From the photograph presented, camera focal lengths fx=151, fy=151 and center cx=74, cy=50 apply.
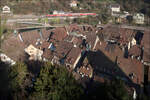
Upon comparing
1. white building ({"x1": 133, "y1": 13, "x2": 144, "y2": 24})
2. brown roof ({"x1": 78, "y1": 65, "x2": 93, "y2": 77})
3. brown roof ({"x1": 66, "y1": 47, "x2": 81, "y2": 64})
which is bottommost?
brown roof ({"x1": 78, "y1": 65, "x2": 93, "y2": 77})

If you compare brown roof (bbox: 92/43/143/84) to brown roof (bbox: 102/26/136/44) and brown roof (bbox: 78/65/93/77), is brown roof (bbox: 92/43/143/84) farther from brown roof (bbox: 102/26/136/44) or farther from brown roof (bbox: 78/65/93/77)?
brown roof (bbox: 102/26/136/44)

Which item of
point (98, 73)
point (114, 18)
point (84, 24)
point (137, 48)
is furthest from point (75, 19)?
point (98, 73)

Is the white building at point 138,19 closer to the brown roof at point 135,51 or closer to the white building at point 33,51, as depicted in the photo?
the brown roof at point 135,51

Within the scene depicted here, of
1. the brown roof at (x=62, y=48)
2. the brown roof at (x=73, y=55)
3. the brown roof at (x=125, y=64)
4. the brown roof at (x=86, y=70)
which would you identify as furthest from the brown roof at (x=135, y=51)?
the brown roof at (x=62, y=48)

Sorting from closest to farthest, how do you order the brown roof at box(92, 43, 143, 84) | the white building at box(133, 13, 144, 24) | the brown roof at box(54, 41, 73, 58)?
the brown roof at box(92, 43, 143, 84), the brown roof at box(54, 41, 73, 58), the white building at box(133, 13, 144, 24)

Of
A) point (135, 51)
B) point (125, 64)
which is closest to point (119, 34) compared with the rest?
point (135, 51)

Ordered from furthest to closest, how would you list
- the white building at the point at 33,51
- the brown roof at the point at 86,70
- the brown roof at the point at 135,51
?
1. the white building at the point at 33,51
2. the brown roof at the point at 135,51
3. the brown roof at the point at 86,70

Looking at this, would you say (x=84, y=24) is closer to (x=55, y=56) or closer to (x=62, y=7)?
(x=62, y=7)

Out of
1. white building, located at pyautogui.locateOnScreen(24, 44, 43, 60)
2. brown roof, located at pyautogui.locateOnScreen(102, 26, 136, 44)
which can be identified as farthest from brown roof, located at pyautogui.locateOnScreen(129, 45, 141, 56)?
white building, located at pyautogui.locateOnScreen(24, 44, 43, 60)
